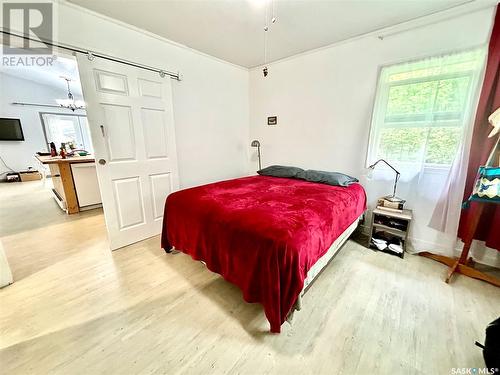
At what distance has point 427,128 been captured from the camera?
2.09m

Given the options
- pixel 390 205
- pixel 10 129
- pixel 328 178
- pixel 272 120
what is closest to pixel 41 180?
pixel 10 129

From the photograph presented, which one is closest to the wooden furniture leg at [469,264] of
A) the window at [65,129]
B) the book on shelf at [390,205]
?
the book on shelf at [390,205]

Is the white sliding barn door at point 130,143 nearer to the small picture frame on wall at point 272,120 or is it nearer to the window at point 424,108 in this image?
the small picture frame on wall at point 272,120

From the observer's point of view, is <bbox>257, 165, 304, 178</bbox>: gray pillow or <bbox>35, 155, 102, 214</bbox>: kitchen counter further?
<bbox>35, 155, 102, 214</bbox>: kitchen counter

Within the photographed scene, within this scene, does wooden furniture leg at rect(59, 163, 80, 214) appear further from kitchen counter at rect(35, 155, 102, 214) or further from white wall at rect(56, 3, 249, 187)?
white wall at rect(56, 3, 249, 187)

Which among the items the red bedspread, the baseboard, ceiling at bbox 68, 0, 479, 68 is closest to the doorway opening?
ceiling at bbox 68, 0, 479, 68

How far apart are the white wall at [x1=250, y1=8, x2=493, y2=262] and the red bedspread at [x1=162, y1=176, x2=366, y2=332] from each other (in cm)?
72

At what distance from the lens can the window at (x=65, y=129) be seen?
6.35 meters

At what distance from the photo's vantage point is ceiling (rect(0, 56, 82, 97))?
13.2 ft

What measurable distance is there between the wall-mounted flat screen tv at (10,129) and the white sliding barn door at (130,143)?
6.31m

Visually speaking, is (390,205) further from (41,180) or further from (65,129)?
(65,129)

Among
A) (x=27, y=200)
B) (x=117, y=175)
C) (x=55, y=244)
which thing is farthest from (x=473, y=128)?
(x=27, y=200)

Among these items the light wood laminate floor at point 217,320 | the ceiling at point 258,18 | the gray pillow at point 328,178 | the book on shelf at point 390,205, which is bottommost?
the light wood laminate floor at point 217,320

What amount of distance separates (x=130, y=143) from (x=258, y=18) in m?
1.97
